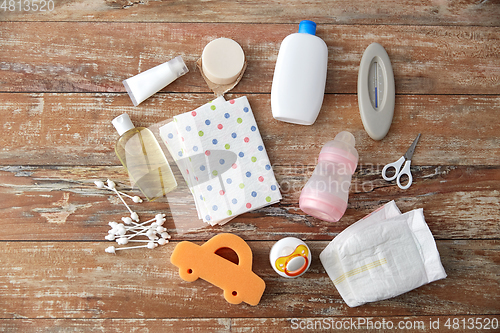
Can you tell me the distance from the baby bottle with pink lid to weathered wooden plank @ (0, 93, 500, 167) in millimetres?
36

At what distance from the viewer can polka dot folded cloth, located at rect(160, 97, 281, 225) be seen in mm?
667

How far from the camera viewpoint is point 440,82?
72 cm

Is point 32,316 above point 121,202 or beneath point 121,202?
beneath

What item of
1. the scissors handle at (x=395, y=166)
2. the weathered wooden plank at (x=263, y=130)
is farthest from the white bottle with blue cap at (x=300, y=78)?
the scissors handle at (x=395, y=166)

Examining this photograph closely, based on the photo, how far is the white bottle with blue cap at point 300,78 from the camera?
2.15 ft

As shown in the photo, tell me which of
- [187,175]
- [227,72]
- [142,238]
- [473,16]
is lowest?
[142,238]

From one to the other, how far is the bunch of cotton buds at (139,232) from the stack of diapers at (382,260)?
1.08 feet

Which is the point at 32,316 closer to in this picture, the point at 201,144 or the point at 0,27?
the point at 201,144

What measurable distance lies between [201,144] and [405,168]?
1.41 ft

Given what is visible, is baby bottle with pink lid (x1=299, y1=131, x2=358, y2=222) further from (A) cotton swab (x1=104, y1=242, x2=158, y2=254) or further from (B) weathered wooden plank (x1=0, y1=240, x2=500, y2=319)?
(A) cotton swab (x1=104, y1=242, x2=158, y2=254)

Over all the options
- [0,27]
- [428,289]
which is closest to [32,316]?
[0,27]

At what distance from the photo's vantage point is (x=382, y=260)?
642mm

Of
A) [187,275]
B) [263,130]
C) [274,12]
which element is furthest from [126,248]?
[274,12]

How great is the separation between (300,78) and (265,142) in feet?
0.48
